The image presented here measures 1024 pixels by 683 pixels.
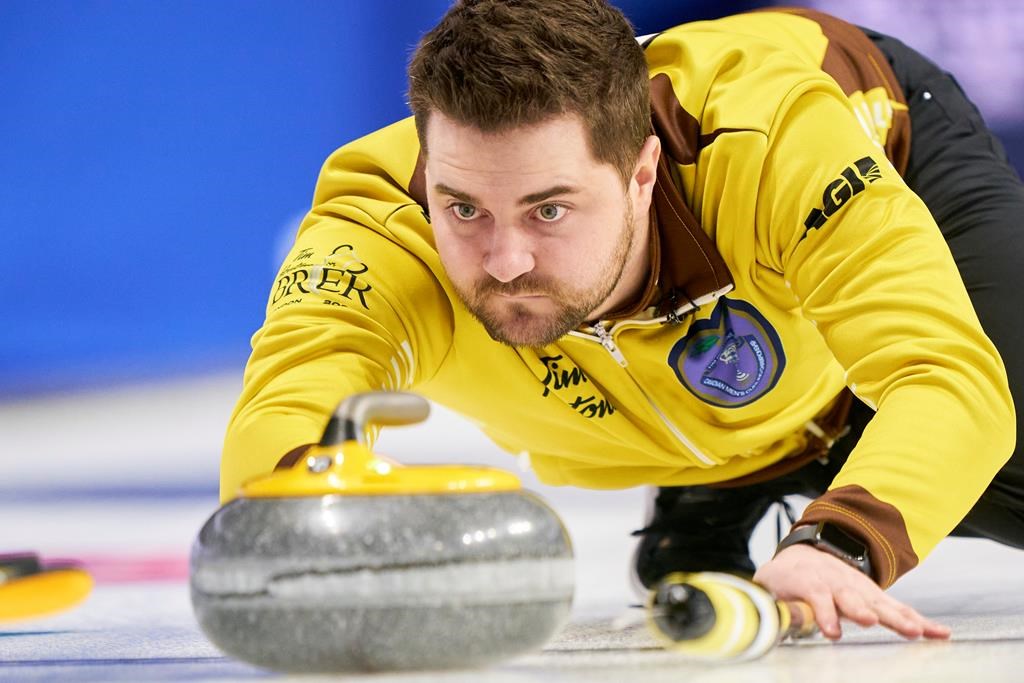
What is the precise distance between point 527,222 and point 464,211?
0.06m

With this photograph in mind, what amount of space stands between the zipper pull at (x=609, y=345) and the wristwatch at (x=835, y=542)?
48cm

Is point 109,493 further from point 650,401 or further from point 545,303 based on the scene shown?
point 545,303

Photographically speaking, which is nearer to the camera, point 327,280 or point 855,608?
point 855,608

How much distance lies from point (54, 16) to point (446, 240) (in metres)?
2.10

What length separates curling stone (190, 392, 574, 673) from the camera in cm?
80

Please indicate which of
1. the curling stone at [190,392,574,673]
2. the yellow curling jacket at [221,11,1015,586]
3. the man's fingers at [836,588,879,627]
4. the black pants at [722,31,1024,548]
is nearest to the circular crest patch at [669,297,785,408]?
the yellow curling jacket at [221,11,1015,586]

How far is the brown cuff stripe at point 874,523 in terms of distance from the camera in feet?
3.41

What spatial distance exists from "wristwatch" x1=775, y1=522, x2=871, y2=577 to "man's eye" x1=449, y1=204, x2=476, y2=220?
0.44m

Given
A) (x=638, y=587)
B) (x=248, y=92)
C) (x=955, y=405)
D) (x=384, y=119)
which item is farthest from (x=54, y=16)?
(x=955, y=405)

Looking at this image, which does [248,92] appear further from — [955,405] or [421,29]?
[955,405]

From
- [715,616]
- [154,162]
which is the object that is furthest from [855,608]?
[154,162]

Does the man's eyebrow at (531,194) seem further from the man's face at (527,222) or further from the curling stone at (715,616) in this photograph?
the curling stone at (715,616)

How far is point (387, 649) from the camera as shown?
2.65ft

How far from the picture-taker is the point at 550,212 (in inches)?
49.9
